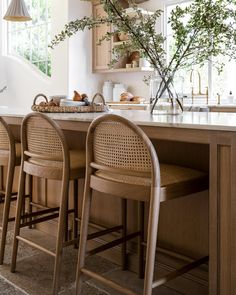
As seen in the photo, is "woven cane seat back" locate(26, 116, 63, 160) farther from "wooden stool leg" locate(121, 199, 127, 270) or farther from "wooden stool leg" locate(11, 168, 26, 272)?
"wooden stool leg" locate(121, 199, 127, 270)

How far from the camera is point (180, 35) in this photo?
7.73 ft

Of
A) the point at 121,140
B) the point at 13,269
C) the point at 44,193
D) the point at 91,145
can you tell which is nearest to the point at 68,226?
the point at 44,193

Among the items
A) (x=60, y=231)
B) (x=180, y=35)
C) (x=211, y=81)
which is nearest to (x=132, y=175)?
(x=60, y=231)

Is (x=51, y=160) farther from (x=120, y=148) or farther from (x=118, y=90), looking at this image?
(x=118, y=90)

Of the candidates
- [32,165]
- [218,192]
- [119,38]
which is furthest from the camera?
[119,38]

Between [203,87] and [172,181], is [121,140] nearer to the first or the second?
[172,181]

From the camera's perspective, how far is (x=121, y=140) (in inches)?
69.5

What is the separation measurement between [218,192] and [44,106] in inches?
62.0

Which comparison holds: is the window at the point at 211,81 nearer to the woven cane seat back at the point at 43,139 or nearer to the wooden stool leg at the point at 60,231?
the woven cane seat back at the point at 43,139

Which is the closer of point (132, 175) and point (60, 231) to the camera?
point (132, 175)

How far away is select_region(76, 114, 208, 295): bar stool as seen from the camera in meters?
1.67

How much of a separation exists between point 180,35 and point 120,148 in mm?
917

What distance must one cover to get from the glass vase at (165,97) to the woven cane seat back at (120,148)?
0.70 metres

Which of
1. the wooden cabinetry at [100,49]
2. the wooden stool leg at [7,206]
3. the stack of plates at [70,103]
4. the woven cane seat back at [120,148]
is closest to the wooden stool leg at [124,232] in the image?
the woven cane seat back at [120,148]
